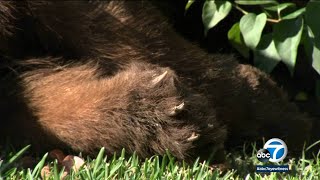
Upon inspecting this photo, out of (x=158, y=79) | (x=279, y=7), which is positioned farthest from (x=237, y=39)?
(x=158, y=79)

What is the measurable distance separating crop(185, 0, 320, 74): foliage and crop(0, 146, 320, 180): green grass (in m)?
0.55

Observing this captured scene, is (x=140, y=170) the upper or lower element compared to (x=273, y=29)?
lower

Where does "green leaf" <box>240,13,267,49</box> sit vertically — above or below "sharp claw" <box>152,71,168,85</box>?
below

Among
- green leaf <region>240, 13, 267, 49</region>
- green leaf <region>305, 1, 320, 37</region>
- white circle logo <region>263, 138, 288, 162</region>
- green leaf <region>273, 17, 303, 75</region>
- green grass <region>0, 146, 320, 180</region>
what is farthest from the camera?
green leaf <region>240, 13, 267, 49</region>

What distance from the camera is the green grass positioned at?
215 cm

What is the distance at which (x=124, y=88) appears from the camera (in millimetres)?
2350

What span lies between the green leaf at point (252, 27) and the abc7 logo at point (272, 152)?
1.60 ft

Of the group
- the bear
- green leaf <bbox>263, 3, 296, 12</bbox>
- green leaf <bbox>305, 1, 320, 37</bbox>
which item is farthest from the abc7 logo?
green leaf <bbox>263, 3, 296, 12</bbox>

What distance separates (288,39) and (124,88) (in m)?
0.81

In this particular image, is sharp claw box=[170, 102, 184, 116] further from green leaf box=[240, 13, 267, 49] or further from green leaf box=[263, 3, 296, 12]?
green leaf box=[263, 3, 296, 12]

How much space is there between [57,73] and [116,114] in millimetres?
408

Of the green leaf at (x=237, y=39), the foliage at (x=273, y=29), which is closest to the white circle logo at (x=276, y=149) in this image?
the foliage at (x=273, y=29)

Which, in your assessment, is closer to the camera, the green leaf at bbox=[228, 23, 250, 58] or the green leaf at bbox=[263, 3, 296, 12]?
the green leaf at bbox=[263, 3, 296, 12]

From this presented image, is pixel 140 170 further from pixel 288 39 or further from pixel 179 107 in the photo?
pixel 288 39
